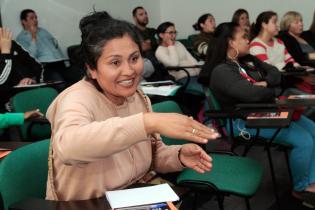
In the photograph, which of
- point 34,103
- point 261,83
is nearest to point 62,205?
point 34,103

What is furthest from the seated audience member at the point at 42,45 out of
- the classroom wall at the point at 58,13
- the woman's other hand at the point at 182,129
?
the woman's other hand at the point at 182,129

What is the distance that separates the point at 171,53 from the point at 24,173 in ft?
12.2

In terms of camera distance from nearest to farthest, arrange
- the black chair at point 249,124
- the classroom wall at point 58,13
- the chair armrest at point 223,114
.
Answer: the black chair at point 249,124 < the chair armrest at point 223,114 < the classroom wall at point 58,13

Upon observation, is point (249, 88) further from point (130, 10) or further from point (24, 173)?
point (130, 10)

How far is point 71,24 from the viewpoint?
5.74 m

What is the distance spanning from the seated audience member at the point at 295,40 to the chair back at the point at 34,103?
291 centimetres

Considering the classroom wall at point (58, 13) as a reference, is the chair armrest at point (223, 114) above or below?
below

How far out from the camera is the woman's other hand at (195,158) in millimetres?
1431

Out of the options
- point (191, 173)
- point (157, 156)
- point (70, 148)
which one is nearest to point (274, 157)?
point (191, 173)

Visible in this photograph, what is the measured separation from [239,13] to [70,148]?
200 inches

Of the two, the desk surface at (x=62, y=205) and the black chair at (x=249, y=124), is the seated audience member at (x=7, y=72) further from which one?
the desk surface at (x=62, y=205)

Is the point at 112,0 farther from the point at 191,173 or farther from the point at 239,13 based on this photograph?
the point at 191,173

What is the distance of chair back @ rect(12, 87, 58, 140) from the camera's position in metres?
2.72

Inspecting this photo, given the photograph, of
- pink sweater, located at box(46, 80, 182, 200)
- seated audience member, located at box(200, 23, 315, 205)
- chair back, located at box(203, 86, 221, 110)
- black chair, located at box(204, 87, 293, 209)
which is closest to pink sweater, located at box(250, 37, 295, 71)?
seated audience member, located at box(200, 23, 315, 205)
